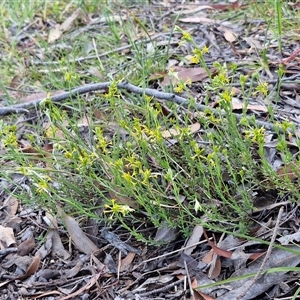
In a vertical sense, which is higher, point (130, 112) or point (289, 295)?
point (130, 112)

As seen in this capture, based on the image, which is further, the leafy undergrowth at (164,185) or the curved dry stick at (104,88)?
the curved dry stick at (104,88)

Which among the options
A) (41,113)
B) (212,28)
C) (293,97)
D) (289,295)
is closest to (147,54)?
(212,28)

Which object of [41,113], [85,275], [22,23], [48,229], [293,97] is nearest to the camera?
[85,275]

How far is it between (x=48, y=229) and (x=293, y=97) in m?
1.19

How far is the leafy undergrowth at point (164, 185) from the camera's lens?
1.74m

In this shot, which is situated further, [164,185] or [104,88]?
[104,88]

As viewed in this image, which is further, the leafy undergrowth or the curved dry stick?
the curved dry stick

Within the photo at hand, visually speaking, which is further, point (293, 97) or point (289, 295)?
point (293, 97)

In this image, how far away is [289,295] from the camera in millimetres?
1635

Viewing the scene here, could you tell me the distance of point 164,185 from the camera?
199 cm

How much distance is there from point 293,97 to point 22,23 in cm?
220

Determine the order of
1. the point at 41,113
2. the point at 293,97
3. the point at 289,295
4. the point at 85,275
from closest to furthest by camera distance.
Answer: the point at 289,295 < the point at 85,275 < the point at 293,97 < the point at 41,113

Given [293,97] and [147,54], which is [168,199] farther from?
[147,54]

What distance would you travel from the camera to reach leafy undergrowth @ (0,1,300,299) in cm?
174
